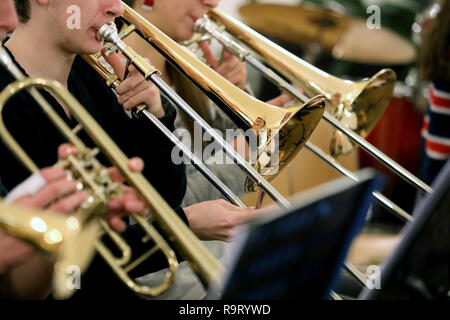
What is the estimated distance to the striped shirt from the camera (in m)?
1.82

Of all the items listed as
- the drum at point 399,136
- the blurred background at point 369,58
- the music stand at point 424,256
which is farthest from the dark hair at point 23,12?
the drum at point 399,136

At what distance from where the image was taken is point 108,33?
3.49 ft

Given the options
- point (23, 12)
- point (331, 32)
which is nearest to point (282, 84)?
point (23, 12)

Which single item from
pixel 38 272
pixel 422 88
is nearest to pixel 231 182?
pixel 38 272

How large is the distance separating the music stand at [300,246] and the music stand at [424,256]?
57mm

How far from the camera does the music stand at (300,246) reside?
1.71 feet

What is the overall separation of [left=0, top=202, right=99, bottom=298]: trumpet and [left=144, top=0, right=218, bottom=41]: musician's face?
2.80 feet

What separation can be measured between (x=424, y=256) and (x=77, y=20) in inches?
28.5

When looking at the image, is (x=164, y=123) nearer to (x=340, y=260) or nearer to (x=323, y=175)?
(x=340, y=260)

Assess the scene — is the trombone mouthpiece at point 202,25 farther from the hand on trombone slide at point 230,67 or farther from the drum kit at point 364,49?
the drum kit at point 364,49

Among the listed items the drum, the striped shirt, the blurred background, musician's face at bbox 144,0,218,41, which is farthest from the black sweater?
the drum

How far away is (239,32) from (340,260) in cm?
90

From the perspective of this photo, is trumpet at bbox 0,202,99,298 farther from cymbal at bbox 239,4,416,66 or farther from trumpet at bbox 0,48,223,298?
cymbal at bbox 239,4,416,66
